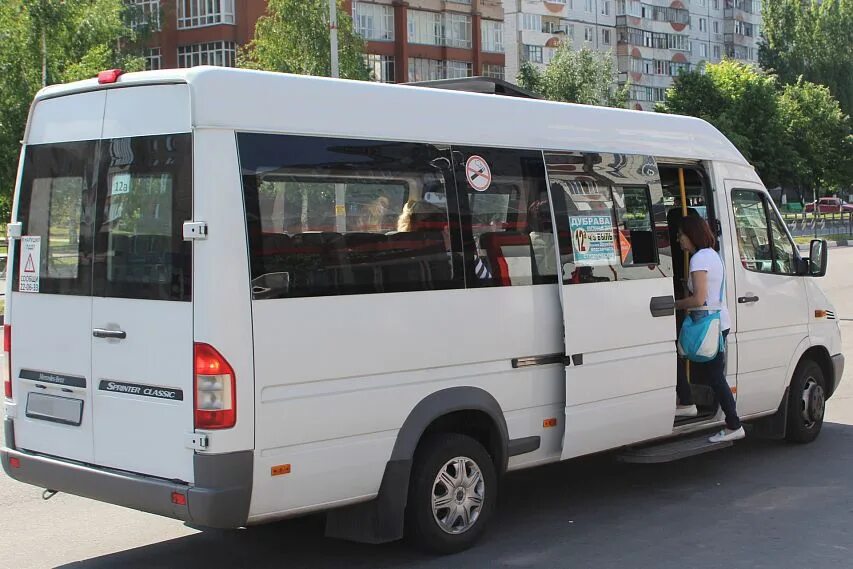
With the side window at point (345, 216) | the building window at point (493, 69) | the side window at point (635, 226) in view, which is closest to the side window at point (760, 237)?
the side window at point (635, 226)

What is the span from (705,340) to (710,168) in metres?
1.31

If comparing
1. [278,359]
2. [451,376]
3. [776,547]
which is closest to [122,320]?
[278,359]

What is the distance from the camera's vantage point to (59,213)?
19.1 feet

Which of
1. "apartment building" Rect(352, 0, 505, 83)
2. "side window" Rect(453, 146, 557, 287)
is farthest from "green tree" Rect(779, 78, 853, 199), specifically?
"side window" Rect(453, 146, 557, 287)

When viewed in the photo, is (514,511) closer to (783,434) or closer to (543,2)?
(783,434)

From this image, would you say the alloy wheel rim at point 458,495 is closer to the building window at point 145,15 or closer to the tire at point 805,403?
the tire at point 805,403

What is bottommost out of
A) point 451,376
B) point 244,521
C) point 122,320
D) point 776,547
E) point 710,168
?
point 776,547

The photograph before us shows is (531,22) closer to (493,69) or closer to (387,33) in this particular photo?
(493,69)

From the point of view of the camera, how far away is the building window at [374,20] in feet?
206

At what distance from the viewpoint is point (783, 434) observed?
337 inches

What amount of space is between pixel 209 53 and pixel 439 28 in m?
15.4

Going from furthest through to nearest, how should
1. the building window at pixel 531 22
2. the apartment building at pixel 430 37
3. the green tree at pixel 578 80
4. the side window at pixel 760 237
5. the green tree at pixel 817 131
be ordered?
1. the building window at pixel 531 22
2. the apartment building at pixel 430 37
3. the green tree at pixel 817 131
4. the green tree at pixel 578 80
5. the side window at pixel 760 237

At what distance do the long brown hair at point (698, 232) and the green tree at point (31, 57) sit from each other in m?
19.2

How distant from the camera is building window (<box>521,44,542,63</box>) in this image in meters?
79.1
